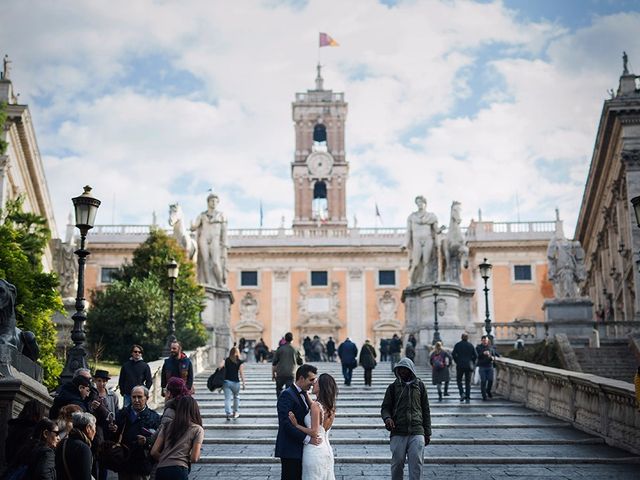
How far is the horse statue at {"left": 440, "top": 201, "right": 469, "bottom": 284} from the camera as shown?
29312 millimetres

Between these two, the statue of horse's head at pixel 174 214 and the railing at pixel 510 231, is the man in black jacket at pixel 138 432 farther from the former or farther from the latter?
the railing at pixel 510 231

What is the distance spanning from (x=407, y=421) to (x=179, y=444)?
2904 millimetres

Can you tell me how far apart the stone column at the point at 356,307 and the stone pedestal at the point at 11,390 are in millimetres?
50792

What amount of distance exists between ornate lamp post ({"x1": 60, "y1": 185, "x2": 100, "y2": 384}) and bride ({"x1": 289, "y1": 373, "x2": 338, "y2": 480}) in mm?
5811

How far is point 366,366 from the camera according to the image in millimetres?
21422

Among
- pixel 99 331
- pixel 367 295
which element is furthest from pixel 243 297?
pixel 99 331

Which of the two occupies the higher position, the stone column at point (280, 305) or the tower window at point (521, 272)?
the tower window at point (521, 272)

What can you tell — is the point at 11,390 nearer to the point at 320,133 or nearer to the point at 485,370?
the point at 485,370

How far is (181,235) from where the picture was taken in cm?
2914

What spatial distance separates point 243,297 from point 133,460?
53.8m

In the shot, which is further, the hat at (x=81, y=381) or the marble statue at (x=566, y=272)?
the marble statue at (x=566, y=272)

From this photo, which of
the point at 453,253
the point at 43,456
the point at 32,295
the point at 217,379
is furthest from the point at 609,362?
the point at 43,456

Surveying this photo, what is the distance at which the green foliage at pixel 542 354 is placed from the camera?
24219mm

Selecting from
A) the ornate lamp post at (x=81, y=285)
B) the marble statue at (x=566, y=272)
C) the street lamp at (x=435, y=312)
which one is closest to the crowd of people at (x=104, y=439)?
the ornate lamp post at (x=81, y=285)
